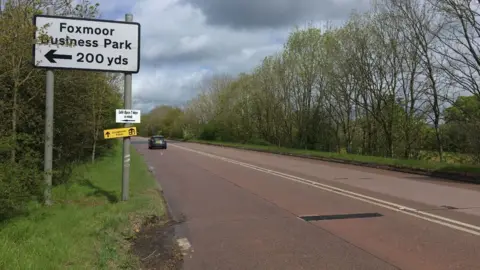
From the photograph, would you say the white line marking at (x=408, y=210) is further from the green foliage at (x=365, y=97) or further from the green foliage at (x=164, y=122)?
the green foliage at (x=164, y=122)

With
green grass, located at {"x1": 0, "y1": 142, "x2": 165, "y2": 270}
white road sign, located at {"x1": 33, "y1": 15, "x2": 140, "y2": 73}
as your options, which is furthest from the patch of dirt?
white road sign, located at {"x1": 33, "y1": 15, "x2": 140, "y2": 73}

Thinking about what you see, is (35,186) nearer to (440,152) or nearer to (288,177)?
(288,177)

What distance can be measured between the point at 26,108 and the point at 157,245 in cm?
477

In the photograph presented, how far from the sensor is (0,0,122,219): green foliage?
7234 mm

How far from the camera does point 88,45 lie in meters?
9.51

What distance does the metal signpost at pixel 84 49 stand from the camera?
352 inches

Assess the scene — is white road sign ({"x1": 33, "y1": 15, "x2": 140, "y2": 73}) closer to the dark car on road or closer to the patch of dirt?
the patch of dirt

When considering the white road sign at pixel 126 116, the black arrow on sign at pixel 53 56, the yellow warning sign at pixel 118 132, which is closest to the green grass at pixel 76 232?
the yellow warning sign at pixel 118 132

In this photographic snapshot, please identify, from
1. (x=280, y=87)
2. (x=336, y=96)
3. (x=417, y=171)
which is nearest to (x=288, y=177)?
(x=417, y=171)

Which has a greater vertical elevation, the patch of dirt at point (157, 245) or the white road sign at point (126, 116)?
the white road sign at point (126, 116)

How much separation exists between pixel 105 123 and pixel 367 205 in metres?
16.3

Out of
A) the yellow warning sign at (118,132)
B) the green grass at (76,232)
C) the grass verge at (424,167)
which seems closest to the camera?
the green grass at (76,232)

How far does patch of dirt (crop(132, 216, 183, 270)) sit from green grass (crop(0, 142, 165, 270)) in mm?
165

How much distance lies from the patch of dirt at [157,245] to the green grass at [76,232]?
17 centimetres
